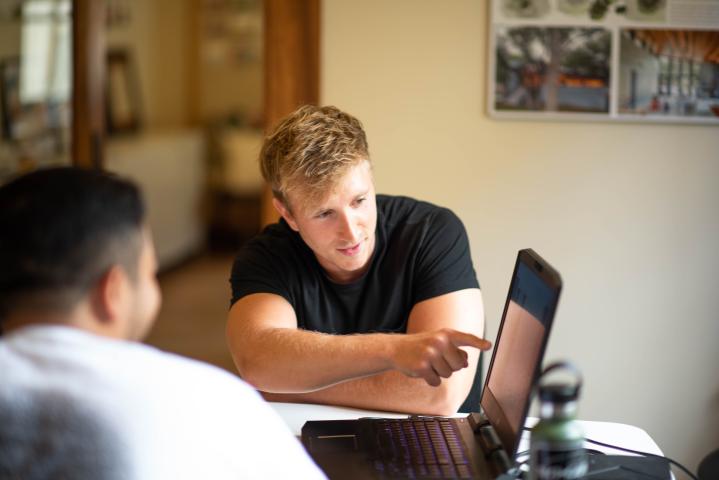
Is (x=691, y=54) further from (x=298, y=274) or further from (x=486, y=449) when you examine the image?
(x=486, y=449)

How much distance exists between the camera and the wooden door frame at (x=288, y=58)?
3160 mm

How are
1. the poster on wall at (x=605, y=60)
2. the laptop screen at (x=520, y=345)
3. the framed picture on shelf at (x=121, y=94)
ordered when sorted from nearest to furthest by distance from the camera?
the laptop screen at (x=520, y=345) → the poster on wall at (x=605, y=60) → the framed picture on shelf at (x=121, y=94)

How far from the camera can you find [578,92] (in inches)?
110

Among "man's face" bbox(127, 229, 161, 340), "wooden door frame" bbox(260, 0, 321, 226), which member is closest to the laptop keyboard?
"man's face" bbox(127, 229, 161, 340)

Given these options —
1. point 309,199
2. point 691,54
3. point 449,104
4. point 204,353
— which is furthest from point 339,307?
point 204,353

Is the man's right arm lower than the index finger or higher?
lower

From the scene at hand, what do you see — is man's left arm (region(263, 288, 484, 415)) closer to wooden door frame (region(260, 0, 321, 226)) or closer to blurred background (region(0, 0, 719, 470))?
blurred background (region(0, 0, 719, 470))

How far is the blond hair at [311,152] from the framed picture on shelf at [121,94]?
14.8 feet

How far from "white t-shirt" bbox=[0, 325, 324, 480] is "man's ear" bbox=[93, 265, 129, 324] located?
6 centimetres

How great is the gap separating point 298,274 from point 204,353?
2714 mm

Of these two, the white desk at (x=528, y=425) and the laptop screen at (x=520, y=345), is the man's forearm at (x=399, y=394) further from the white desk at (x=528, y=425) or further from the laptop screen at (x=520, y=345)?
the laptop screen at (x=520, y=345)

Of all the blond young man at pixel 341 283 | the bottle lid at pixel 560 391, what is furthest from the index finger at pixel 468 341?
the bottle lid at pixel 560 391

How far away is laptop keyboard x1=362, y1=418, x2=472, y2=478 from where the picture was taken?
4.88ft

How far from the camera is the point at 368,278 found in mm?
2096
